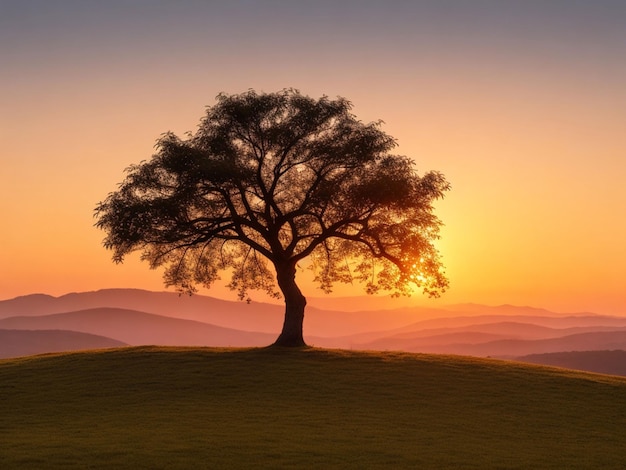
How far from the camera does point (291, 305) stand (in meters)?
55.1

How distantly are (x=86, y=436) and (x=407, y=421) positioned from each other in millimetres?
14336

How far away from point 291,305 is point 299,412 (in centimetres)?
1965

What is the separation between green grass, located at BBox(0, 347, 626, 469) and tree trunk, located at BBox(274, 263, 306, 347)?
2.39 metres

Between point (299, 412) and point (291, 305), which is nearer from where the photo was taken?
point (299, 412)

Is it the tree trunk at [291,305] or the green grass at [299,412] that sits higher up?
the tree trunk at [291,305]

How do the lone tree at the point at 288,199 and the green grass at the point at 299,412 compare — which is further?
the lone tree at the point at 288,199

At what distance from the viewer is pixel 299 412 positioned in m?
35.8

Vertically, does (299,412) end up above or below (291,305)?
below

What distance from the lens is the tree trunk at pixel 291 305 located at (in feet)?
181

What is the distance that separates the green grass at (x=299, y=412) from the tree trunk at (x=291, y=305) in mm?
2391

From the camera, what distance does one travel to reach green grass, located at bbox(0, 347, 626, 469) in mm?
27141

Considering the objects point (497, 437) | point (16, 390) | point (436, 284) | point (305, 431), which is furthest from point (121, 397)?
point (436, 284)

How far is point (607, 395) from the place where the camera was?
43.8 meters

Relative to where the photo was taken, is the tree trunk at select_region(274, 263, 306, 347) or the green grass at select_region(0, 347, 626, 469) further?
the tree trunk at select_region(274, 263, 306, 347)
